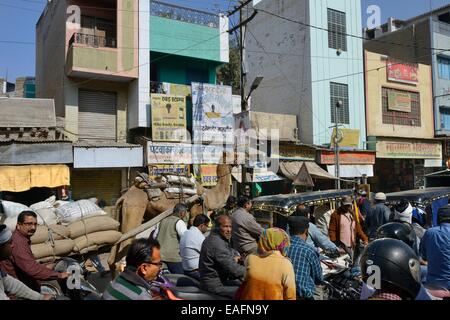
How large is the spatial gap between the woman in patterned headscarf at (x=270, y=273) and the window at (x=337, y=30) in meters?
19.9

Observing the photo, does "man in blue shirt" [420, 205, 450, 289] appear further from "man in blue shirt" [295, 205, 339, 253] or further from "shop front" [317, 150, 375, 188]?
"shop front" [317, 150, 375, 188]

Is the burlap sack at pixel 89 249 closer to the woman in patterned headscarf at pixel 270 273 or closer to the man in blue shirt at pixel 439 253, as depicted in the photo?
the woman in patterned headscarf at pixel 270 273

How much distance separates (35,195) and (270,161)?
9841mm

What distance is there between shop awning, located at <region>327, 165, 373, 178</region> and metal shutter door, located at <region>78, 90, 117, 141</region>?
36.4 ft

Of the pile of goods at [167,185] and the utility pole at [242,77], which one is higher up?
the utility pole at [242,77]

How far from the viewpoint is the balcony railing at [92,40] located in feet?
51.0

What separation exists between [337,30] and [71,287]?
68.6ft

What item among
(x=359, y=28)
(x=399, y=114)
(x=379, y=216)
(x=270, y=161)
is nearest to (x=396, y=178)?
(x=399, y=114)

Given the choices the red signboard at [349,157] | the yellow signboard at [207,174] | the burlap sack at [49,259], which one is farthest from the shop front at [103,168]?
the red signboard at [349,157]

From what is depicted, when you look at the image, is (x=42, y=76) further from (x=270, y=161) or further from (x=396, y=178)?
(x=396, y=178)

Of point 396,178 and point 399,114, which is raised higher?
point 399,114

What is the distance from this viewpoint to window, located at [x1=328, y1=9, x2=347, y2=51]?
21.2 m
